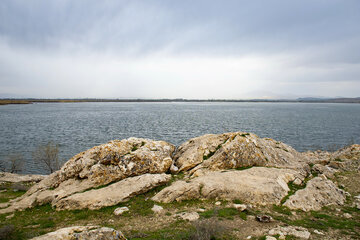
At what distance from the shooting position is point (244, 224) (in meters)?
9.55

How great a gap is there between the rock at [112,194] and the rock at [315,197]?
8007mm

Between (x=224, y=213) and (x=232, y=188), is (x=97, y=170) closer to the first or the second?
(x=224, y=213)

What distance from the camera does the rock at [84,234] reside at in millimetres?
6460

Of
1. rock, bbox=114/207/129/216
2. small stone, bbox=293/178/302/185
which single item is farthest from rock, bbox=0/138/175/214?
small stone, bbox=293/178/302/185

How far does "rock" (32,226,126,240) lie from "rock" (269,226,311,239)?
6.43 metres

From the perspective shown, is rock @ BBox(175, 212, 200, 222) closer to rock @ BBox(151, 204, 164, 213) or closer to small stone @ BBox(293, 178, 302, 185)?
rock @ BBox(151, 204, 164, 213)

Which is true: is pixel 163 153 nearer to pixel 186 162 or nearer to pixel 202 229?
pixel 186 162

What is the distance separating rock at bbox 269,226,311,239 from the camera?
28.0 feet

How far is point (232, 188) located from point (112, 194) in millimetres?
7410

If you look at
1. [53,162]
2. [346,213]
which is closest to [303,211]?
[346,213]

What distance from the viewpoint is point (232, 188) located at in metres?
12.4

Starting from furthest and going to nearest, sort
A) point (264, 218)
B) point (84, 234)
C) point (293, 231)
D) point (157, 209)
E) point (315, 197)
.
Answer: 1. point (315, 197)
2. point (157, 209)
3. point (264, 218)
4. point (293, 231)
5. point (84, 234)

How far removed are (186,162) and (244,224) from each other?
759 centimetres

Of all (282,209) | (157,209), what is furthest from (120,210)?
(282,209)
